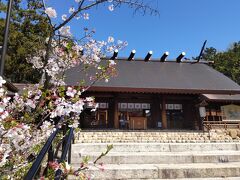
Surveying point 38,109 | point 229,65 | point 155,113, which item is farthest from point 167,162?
point 229,65

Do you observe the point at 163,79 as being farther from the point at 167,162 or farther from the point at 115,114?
the point at 167,162

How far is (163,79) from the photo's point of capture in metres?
15.7

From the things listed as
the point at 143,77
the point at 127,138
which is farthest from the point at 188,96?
the point at 127,138

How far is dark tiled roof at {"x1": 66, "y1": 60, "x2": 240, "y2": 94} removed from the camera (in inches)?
543

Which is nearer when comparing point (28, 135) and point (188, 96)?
point (28, 135)

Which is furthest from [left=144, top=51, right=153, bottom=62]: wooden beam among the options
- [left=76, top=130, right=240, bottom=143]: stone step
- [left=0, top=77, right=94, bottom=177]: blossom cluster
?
[left=0, top=77, right=94, bottom=177]: blossom cluster

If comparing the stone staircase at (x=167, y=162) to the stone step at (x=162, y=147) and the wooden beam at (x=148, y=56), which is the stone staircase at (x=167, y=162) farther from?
the wooden beam at (x=148, y=56)

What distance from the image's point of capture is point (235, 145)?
21.8 ft

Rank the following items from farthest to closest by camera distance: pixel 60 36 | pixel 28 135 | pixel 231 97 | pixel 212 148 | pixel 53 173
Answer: pixel 231 97 → pixel 212 148 → pixel 60 36 → pixel 28 135 → pixel 53 173

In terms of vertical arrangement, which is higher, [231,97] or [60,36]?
[231,97]

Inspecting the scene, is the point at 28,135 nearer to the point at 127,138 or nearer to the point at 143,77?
the point at 127,138

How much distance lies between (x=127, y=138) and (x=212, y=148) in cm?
501

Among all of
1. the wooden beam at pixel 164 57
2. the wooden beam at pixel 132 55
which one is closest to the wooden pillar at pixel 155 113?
the wooden beam at pixel 132 55

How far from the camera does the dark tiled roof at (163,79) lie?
45.2ft
